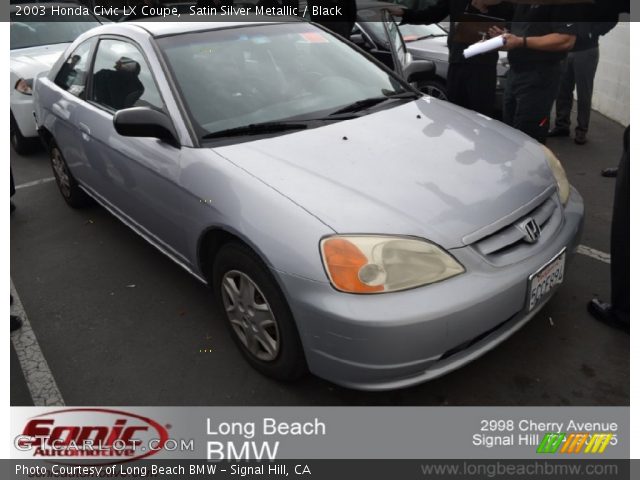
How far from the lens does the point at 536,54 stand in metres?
3.56

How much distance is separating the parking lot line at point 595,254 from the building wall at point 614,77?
3.84 meters

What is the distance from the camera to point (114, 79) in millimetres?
3402

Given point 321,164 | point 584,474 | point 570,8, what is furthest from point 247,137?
point 570,8

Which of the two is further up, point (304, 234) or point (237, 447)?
point (304, 234)

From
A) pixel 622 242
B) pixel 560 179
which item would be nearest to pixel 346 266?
pixel 560 179

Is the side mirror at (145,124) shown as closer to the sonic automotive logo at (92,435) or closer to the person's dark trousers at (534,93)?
the sonic automotive logo at (92,435)

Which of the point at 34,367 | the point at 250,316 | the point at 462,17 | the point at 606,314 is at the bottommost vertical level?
the point at 34,367

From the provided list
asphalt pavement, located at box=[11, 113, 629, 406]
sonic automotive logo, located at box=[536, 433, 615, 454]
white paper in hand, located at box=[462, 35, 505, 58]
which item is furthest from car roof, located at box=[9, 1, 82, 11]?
sonic automotive logo, located at box=[536, 433, 615, 454]

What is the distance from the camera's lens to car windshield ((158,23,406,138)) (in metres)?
2.72

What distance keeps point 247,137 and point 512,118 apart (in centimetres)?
243

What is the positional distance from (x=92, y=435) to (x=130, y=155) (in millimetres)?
1569

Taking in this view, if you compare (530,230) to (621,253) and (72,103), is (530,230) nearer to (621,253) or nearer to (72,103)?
(621,253)

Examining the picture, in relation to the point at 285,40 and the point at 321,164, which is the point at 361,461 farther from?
the point at 285,40

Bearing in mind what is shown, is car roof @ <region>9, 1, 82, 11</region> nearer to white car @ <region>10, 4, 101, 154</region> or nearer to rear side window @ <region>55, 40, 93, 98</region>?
white car @ <region>10, 4, 101, 154</region>
